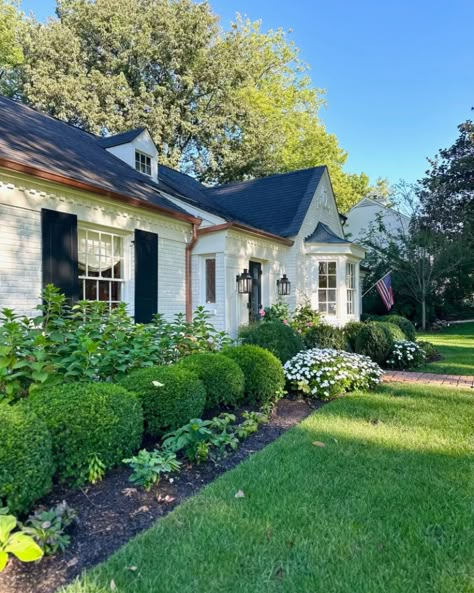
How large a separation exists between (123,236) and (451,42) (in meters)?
11.6

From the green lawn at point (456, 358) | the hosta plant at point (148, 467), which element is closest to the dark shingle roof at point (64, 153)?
the hosta plant at point (148, 467)

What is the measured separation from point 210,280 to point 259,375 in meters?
4.50

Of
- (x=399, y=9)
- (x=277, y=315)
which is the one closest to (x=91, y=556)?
(x=277, y=315)

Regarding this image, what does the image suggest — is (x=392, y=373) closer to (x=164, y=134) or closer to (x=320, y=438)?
(x=320, y=438)

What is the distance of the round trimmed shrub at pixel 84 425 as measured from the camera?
279cm

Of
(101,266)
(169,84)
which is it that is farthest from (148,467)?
(169,84)

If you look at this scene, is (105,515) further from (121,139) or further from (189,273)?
(121,139)

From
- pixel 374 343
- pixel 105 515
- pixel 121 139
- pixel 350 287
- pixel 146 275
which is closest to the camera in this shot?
pixel 105 515

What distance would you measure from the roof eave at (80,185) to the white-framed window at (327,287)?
5569 mm

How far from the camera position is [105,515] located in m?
2.58

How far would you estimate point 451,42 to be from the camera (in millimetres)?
11617

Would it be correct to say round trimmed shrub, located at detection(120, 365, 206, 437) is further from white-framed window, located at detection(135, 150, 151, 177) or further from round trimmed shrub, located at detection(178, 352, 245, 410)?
white-framed window, located at detection(135, 150, 151, 177)

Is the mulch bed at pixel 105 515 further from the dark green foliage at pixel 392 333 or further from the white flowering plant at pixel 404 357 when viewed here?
the dark green foliage at pixel 392 333

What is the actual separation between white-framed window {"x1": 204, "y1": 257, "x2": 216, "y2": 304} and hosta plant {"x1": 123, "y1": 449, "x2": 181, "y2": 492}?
619 cm
